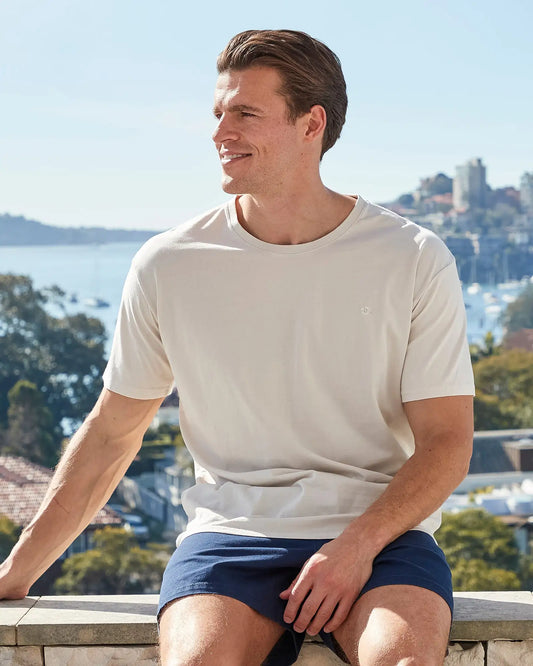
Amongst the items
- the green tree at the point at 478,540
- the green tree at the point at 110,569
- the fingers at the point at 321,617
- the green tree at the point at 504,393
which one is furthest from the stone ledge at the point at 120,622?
the green tree at the point at 504,393

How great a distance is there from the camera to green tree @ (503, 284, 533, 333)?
1731 inches

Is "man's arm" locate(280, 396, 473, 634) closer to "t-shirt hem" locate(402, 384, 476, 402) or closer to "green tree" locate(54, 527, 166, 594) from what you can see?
"t-shirt hem" locate(402, 384, 476, 402)

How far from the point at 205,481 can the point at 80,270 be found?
4839 cm

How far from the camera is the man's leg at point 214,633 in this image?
4.30 feet

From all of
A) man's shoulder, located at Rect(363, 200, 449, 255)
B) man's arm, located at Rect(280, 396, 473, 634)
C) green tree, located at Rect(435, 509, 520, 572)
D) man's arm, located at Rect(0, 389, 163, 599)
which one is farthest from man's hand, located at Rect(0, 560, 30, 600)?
green tree, located at Rect(435, 509, 520, 572)

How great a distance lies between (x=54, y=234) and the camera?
52312mm

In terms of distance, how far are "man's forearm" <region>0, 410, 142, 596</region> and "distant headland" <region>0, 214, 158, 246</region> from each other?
47.6 metres

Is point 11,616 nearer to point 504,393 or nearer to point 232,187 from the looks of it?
point 232,187

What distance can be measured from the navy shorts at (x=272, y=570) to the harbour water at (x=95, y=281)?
1582 inches

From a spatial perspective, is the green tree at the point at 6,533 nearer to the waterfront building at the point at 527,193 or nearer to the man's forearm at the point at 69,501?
the man's forearm at the point at 69,501

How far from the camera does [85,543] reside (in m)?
32.8

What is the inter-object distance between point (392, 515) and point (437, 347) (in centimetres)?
25

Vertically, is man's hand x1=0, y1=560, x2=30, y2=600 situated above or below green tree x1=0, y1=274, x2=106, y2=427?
above

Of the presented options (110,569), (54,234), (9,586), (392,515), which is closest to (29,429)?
(110,569)
